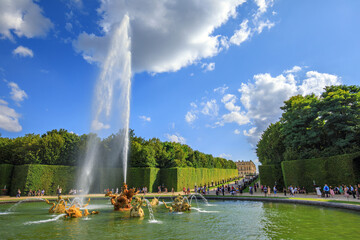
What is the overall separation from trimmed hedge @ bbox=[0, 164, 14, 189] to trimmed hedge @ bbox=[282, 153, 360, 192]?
44372 millimetres

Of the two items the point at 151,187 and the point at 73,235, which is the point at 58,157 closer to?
the point at 151,187

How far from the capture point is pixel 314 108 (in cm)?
3195

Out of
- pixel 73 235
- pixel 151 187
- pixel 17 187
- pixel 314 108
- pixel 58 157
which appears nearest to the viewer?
pixel 73 235

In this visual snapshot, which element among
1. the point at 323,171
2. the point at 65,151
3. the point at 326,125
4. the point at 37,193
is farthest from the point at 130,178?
the point at 326,125

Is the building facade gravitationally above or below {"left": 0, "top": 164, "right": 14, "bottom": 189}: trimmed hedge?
above

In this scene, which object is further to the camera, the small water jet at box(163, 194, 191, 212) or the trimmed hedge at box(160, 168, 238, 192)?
the trimmed hedge at box(160, 168, 238, 192)

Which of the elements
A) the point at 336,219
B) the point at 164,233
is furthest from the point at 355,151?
the point at 164,233

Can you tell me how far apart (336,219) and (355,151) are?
1946 cm

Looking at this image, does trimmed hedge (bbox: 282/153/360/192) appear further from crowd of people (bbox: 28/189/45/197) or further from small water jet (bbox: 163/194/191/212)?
crowd of people (bbox: 28/189/45/197)

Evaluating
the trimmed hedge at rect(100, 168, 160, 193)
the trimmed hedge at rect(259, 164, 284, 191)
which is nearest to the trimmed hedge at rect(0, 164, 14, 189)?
the trimmed hedge at rect(100, 168, 160, 193)

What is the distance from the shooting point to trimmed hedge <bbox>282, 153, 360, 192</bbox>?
25.8m

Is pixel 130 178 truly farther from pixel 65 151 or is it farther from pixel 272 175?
pixel 272 175

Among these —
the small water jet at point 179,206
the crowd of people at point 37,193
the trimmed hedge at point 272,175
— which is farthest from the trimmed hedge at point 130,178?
the small water jet at point 179,206

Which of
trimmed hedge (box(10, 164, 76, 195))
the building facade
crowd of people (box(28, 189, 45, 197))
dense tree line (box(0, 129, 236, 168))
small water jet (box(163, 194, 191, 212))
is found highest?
the building facade
